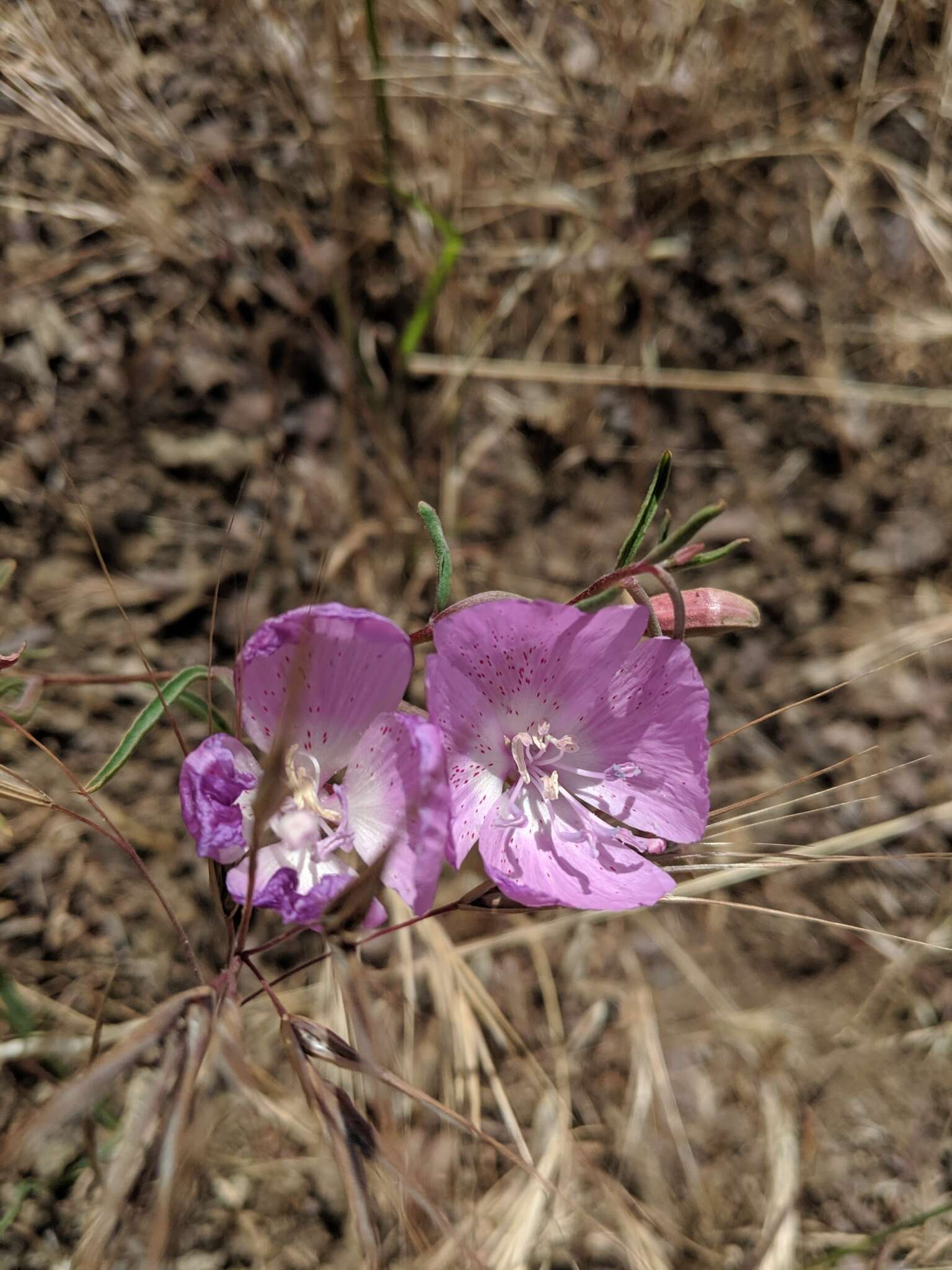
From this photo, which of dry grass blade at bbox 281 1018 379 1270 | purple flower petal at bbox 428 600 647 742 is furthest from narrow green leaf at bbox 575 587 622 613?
dry grass blade at bbox 281 1018 379 1270

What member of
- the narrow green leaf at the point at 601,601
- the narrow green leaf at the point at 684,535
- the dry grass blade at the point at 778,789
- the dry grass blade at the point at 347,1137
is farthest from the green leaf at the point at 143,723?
the dry grass blade at the point at 778,789

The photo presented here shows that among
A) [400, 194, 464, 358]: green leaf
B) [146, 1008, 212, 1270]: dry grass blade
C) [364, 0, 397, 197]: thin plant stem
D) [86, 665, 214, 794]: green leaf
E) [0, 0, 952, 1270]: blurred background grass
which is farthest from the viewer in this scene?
[400, 194, 464, 358]: green leaf

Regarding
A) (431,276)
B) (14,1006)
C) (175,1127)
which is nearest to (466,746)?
(175,1127)

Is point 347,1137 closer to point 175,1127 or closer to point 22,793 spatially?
point 175,1127

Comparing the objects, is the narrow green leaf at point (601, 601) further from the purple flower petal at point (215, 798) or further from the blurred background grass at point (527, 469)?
the blurred background grass at point (527, 469)

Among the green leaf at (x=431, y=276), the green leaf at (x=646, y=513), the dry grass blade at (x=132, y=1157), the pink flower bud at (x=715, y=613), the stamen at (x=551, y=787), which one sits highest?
the green leaf at (x=431, y=276)

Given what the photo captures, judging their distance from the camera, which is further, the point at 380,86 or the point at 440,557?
the point at 380,86

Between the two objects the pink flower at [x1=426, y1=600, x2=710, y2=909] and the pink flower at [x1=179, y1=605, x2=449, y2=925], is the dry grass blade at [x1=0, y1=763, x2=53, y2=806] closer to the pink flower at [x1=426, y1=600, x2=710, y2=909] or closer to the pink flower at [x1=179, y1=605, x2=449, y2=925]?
the pink flower at [x1=179, y1=605, x2=449, y2=925]
